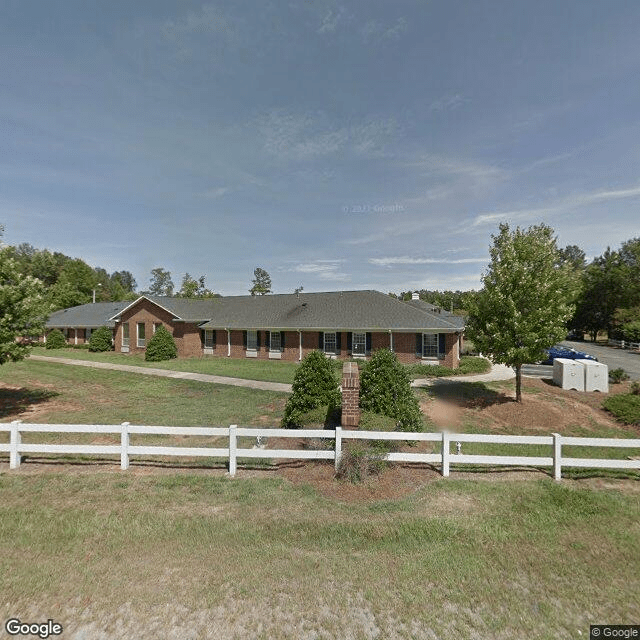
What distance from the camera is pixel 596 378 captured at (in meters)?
17.9

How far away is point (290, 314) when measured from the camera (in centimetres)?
3052

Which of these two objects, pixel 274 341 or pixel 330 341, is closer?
pixel 330 341

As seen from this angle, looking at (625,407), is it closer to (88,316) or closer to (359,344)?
(359,344)

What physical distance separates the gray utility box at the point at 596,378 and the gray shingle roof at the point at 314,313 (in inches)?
291

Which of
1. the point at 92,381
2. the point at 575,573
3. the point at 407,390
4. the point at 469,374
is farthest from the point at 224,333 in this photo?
the point at 575,573

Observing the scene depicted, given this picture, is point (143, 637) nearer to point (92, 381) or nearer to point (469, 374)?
point (92, 381)

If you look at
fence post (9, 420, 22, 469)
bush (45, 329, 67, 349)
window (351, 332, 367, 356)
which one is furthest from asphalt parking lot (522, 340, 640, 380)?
bush (45, 329, 67, 349)

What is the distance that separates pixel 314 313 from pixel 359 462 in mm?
22860

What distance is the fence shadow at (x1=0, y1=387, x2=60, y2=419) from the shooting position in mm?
13195

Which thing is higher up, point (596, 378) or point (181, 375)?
point (596, 378)

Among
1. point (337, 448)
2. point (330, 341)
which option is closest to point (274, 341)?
point (330, 341)

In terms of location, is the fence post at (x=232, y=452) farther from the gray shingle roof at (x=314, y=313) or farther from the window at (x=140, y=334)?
the window at (x=140, y=334)

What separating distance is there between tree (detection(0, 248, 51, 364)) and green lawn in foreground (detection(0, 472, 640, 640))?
8.08m

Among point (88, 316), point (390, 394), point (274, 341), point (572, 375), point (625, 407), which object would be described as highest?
point (88, 316)
